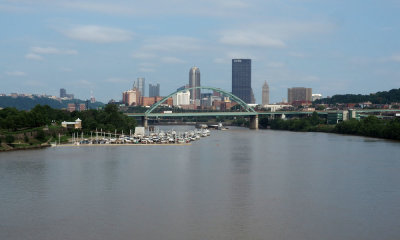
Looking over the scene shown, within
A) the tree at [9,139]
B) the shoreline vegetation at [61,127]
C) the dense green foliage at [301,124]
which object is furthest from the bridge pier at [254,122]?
the tree at [9,139]

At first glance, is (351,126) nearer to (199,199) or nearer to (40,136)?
(40,136)

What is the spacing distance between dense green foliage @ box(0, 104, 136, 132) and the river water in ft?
40.1

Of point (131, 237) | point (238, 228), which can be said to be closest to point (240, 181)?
point (238, 228)

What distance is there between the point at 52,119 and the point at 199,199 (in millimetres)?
41611

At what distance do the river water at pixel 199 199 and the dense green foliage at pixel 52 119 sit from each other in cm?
1222

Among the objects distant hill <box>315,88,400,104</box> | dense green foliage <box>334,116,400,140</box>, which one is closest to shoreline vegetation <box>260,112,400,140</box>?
dense green foliage <box>334,116,400,140</box>

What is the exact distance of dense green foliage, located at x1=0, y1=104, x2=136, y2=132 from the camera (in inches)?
1702

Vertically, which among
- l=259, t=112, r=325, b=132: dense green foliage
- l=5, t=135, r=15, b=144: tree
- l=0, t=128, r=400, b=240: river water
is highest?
l=259, t=112, r=325, b=132: dense green foliage

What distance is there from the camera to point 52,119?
187 ft

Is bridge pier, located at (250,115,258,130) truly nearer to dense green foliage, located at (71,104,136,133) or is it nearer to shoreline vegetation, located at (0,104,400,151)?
shoreline vegetation, located at (0,104,400,151)

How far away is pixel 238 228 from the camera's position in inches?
578

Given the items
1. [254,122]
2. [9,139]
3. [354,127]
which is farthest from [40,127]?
[254,122]

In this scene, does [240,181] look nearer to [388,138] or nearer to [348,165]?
[348,165]

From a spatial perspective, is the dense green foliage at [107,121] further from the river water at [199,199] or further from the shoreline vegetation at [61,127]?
the river water at [199,199]
